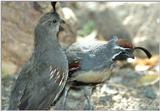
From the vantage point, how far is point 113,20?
408 inches

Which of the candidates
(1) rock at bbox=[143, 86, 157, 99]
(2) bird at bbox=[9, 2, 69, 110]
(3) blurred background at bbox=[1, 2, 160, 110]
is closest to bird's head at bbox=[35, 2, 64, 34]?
(2) bird at bbox=[9, 2, 69, 110]

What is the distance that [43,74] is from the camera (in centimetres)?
589

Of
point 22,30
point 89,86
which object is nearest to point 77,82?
point 89,86

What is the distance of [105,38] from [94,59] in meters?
3.80

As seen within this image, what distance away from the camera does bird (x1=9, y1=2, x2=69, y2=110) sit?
5816mm

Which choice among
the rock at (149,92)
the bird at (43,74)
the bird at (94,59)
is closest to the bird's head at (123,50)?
the bird at (94,59)

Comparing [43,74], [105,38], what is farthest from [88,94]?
[105,38]

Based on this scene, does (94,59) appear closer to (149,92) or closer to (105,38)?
(149,92)

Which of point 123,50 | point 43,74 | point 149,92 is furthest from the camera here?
point 149,92

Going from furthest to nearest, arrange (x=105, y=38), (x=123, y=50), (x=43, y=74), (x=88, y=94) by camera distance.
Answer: (x=105, y=38) < (x=88, y=94) < (x=123, y=50) < (x=43, y=74)

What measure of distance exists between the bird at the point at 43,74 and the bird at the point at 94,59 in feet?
0.96

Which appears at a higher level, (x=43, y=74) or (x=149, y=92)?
(x=43, y=74)

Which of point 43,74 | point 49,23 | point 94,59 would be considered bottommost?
point 43,74

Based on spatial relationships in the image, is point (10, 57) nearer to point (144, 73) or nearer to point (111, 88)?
point (111, 88)
